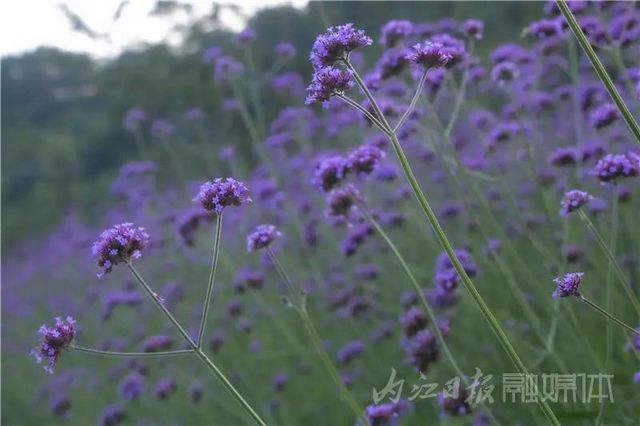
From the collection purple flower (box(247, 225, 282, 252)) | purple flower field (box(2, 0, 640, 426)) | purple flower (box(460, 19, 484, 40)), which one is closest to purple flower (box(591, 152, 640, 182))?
purple flower field (box(2, 0, 640, 426))

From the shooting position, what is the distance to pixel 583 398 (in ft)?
8.87

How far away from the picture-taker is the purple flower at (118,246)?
219cm

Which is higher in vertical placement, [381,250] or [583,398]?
[381,250]

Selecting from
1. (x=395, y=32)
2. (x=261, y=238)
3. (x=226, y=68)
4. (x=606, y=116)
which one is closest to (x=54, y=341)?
(x=261, y=238)

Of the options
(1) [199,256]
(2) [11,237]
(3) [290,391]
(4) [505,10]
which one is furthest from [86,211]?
(3) [290,391]

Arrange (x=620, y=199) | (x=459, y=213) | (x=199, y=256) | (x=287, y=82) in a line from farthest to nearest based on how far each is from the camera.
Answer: (x=199, y=256), (x=287, y=82), (x=459, y=213), (x=620, y=199)

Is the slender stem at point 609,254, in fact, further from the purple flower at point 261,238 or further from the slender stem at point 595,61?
the purple flower at point 261,238

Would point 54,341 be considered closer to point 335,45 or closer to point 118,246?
point 118,246

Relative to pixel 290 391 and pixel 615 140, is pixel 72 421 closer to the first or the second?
pixel 290 391

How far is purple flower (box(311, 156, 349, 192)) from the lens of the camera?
304 cm

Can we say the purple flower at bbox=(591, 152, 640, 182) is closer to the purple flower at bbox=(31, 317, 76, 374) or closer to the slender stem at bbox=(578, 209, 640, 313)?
the slender stem at bbox=(578, 209, 640, 313)

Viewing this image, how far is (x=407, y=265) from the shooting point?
372cm

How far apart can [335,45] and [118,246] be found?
831 mm

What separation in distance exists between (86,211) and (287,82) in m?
12.3
